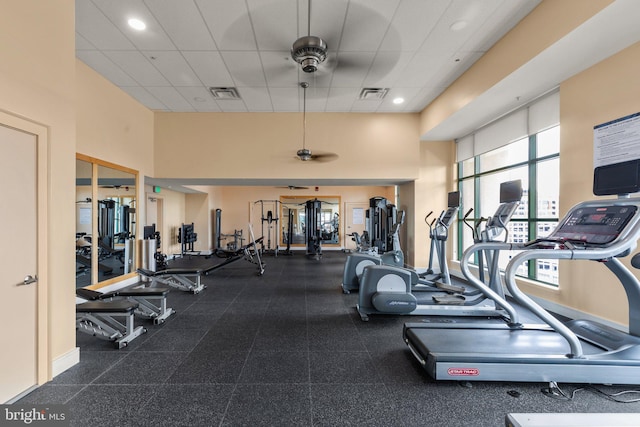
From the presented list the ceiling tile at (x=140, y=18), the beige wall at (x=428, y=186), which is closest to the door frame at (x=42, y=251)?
the ceiling tile at (x=140, y=18)

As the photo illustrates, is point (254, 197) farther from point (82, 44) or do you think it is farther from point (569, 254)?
point (569, 254)

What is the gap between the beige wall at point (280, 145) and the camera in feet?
20.7

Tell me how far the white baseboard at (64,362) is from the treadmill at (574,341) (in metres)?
3.15

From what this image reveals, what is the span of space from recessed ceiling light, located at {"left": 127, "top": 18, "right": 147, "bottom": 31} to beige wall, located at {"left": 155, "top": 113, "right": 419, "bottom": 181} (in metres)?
2.84

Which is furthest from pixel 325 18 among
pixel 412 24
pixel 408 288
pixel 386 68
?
pixel 408 288

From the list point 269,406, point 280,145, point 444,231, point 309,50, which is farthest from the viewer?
point 280,145

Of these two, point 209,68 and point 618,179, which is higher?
point 209,68

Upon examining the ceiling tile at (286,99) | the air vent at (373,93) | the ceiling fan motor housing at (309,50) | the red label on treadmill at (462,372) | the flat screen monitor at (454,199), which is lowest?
the red label on treadmill at (462,372)

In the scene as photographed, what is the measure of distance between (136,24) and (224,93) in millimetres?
1993

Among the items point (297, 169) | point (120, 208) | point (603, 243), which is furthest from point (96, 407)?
point (297, 169)

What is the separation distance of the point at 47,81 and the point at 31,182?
0.86 m

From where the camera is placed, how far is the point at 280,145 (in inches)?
253

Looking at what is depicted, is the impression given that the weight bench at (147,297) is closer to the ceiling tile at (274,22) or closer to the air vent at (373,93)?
the ceiling tile at (274,22)

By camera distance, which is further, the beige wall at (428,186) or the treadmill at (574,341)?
the beige wall at (428,186)
